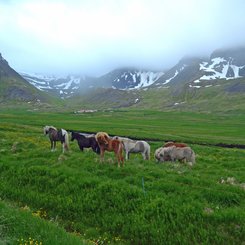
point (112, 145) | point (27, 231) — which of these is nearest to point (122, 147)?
point (112, 145)

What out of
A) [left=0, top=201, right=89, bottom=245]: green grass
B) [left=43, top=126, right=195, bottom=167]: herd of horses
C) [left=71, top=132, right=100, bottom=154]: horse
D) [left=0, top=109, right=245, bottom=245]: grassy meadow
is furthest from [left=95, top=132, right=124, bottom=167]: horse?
[left=0, top=201, right=89, bottom=245]: green grass

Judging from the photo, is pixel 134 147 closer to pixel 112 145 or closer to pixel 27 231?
pixel 112 145

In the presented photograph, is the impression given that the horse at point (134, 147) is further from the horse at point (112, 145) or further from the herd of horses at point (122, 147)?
the horse at point (112, 145)

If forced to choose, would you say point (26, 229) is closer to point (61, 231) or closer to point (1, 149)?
point (61, 231)

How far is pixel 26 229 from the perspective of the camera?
12500 mm

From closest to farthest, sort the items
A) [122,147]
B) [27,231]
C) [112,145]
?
[27,231], [112,145], [122,147]

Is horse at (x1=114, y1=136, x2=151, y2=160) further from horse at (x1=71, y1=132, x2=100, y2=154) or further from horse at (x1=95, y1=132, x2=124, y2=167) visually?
horse at (x1=95, y1=132, x2=124, y2=167)

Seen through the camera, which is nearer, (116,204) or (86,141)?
(116,204)

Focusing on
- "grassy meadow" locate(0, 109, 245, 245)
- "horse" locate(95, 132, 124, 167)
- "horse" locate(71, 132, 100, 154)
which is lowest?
"grassy meadow" locate(0, 109, 245, 245)

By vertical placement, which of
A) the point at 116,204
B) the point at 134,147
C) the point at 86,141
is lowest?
the point at 116,204

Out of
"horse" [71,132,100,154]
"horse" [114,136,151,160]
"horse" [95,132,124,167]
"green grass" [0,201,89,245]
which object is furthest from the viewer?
"horse" [71,132,100,154]

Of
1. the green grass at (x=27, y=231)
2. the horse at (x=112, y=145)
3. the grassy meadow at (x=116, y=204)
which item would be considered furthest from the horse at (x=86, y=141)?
the green grass at (x=27, y=231)

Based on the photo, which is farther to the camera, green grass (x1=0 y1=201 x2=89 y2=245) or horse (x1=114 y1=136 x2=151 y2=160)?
horse (x1=114 y1=136 x2=151 y2=160)

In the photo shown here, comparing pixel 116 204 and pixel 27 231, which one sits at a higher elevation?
pixel 27 231
